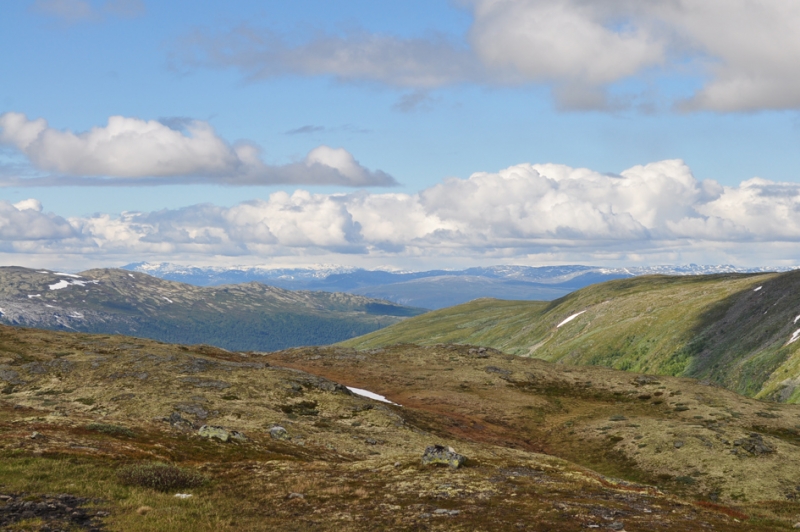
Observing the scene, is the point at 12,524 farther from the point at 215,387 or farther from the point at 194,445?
the point at 215,387

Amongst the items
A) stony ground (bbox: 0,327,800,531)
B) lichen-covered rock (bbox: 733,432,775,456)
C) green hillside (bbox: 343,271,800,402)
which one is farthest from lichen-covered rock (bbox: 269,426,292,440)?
green hillside (bbox: 343,271,800,402)

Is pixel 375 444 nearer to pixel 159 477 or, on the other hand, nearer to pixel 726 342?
pixel 159 477

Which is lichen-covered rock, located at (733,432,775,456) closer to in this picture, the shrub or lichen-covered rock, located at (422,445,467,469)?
lichen-covered rock, located at (422,445,467,469)

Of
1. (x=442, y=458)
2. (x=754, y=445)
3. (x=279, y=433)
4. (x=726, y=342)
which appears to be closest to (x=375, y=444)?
(x=279, y=433)

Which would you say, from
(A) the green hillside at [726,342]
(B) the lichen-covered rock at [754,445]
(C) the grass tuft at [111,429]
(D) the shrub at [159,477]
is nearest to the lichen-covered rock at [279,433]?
(C) the grass tuft at [111,429]

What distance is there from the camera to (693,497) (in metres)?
54.1

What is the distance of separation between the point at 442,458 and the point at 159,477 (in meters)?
18.6

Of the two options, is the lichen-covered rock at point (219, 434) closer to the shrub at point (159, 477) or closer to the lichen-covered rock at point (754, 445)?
the shrub at point (159, 477)

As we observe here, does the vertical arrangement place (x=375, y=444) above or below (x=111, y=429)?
below

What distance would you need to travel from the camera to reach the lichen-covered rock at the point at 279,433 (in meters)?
52.7

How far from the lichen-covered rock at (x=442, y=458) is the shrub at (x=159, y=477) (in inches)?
605

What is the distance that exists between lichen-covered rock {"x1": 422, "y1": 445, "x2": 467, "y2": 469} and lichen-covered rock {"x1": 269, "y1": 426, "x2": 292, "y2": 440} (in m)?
16.8

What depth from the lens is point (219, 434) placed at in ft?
158

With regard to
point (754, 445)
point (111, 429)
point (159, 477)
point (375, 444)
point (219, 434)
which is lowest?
point (754, 445)
